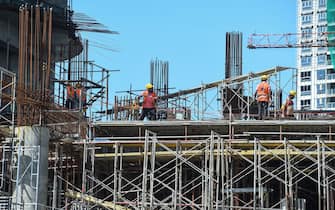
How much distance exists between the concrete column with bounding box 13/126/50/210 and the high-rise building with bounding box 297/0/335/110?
8743cm

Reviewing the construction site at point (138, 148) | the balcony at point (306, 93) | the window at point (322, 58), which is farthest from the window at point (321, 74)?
the construction site at point (138, 148)

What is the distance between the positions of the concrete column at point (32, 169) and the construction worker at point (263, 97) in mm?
8776

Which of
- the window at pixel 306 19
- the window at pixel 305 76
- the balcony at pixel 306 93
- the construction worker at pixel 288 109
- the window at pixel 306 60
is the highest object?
the window at pixel 306 19

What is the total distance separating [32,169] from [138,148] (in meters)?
6.10

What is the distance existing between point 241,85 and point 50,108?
1120cm

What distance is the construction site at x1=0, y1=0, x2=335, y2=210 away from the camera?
2897cm

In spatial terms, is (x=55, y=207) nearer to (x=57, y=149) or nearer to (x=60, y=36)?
(x=57, y=149)

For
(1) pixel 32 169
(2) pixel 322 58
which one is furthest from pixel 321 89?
(1) pixel 32 169

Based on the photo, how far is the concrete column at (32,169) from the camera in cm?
2859

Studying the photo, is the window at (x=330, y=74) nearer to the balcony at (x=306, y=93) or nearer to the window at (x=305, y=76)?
the window at (x=305, y=76)

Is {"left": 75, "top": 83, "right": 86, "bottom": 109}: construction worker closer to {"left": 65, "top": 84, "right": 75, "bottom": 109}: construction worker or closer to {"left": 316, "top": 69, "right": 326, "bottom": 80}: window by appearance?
{"left": 65, "top": 84, "right": 75, "bottom": 109}: construction worker

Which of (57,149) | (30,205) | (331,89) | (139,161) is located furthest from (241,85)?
(331,89)

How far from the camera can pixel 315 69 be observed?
120625mm

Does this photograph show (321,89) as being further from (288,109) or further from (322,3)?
(288,109)
